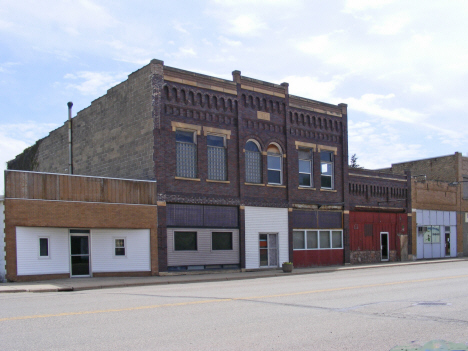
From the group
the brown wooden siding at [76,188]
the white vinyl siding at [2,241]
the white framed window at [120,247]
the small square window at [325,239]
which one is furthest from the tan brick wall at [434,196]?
the white vinyl siding at [2,241]

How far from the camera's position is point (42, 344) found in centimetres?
757

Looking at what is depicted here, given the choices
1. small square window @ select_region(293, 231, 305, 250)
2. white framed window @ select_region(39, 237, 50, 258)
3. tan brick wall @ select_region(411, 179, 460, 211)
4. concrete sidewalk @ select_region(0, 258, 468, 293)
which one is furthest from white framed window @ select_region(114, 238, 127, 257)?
tan brick wall @ select_region(411, 179, 460, 211)

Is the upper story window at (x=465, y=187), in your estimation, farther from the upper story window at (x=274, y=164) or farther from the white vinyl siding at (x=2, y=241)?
the white vinyl siding at (x=2, y=241)

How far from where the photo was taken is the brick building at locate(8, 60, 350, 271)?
24.6 metres

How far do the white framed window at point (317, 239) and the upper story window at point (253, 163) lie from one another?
423 cm

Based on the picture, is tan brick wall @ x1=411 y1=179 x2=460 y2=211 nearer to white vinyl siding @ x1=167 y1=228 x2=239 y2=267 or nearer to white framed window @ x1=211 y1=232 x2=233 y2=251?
white vinyl siding @ x1=167 y1=228 x2=239 y2=267

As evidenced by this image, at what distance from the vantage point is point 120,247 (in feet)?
75.7

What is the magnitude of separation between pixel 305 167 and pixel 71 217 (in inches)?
581

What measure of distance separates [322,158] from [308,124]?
240 cm

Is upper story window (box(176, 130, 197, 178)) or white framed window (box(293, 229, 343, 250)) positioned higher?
upper story window (box(176, 130, 197, 178))

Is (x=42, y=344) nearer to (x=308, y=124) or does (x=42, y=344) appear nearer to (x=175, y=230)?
(x=175, y=230)

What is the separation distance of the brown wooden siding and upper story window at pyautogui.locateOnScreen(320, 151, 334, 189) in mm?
12273

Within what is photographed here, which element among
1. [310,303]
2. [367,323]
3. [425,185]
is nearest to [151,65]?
[310,303]

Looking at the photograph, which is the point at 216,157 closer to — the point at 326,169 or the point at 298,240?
the point at 298,240
